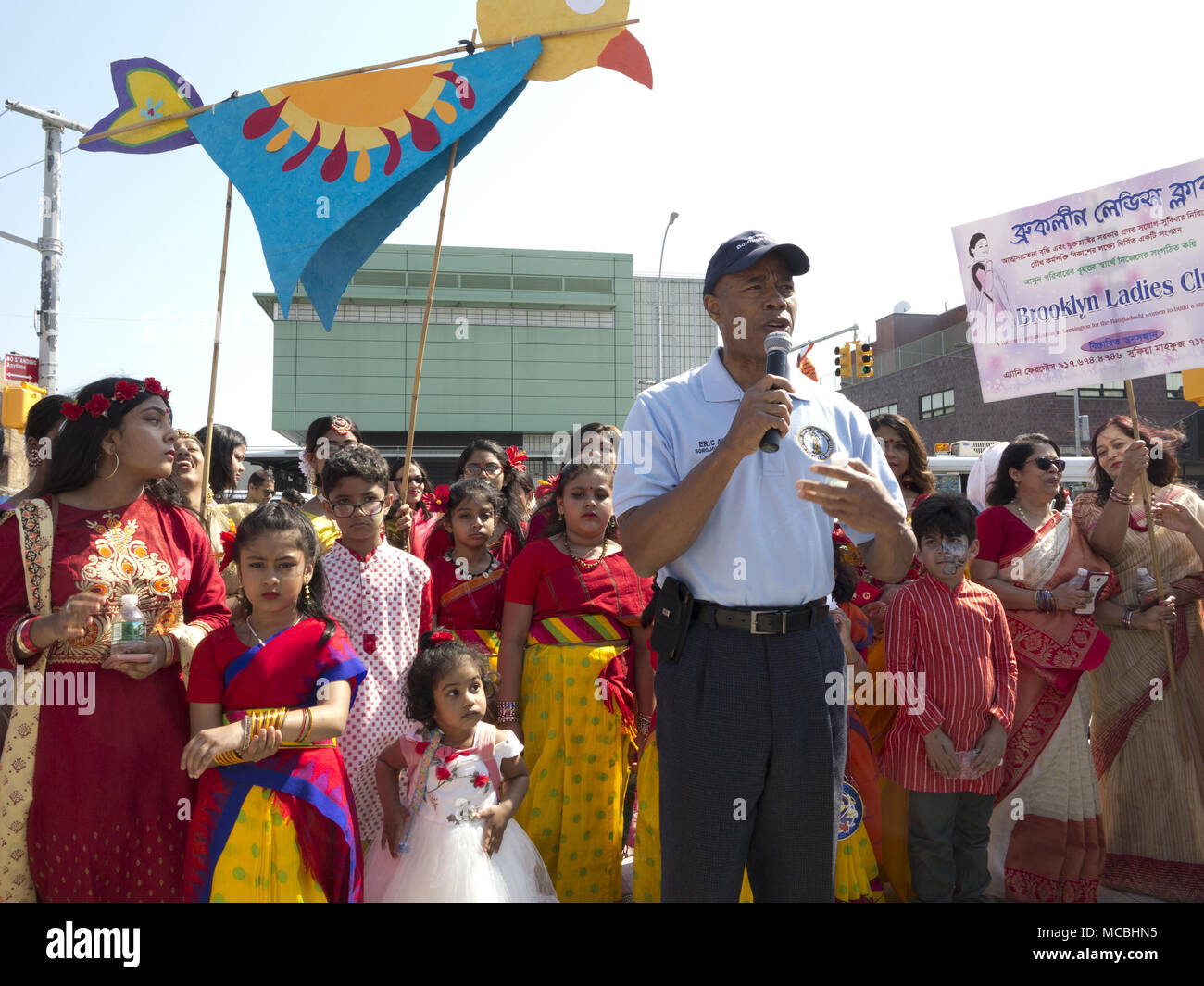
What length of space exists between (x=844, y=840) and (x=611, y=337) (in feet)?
89.7

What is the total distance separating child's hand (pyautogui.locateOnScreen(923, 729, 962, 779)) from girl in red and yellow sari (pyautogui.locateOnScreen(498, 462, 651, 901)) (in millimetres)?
1165

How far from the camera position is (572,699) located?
3533 millimetres

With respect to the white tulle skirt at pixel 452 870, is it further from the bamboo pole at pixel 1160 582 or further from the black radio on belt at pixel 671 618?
the bamboo pole at pixel 1160 582

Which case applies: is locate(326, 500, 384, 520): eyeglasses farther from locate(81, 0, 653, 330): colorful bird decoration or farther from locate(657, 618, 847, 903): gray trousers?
locate(657, 618, 847, 903): gray trousers

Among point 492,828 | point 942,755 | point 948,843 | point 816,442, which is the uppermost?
point 816,442

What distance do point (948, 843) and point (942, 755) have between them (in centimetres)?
39

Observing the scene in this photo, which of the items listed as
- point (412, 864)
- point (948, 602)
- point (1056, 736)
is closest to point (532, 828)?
point (412, 864)

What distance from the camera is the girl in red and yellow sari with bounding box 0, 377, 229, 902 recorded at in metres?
2.60

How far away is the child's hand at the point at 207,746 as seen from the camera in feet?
7.80

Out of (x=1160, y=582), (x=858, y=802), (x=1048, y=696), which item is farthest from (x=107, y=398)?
(x=1160, y=582)

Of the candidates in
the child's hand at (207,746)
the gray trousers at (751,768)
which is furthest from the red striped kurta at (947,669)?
the child's hand at (207,746)

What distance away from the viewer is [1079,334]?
13.3 feet

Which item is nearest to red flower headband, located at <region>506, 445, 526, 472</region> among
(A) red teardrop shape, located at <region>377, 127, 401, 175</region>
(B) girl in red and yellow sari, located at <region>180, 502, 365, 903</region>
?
(A) red teardrop shape, located at <region>377, 127, 401, 175</region>

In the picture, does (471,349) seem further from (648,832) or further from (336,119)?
(648,832)
